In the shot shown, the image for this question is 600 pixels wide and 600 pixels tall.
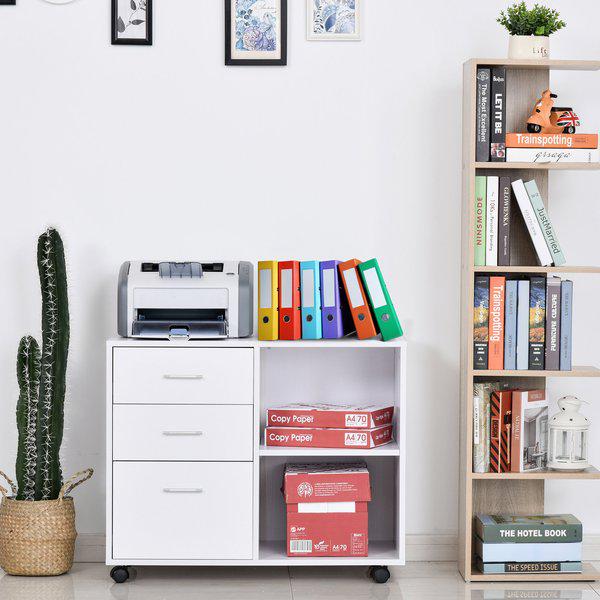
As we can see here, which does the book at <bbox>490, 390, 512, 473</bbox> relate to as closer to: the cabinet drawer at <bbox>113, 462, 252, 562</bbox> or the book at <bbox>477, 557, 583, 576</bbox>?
the book at <bbox>477, 557, 583, 576</bbox>

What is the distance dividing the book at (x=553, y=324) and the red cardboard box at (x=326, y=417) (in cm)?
59

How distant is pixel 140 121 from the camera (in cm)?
331

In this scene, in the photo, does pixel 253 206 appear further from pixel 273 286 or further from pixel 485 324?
pixel 485 324

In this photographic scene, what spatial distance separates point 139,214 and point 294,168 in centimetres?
58

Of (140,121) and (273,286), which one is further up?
(140,121)

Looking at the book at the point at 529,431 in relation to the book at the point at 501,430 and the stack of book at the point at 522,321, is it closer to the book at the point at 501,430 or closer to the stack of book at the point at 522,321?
the book at the point at 501,430

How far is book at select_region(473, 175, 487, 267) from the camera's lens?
10.1 ft

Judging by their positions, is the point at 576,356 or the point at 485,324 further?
the point at 576,356

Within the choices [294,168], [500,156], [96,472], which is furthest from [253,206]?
[96,472]

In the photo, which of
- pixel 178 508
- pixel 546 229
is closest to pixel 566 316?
pixel 546 229

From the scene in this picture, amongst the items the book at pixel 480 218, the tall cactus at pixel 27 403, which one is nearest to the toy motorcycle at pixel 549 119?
the book at pixel 480 218

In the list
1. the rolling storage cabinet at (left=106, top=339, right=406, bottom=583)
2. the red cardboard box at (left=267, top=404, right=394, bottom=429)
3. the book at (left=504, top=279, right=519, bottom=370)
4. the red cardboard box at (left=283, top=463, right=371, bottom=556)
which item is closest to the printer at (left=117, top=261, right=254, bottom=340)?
the rolling storage cabinet at (left=106, top=339, right=406, bottom=583)

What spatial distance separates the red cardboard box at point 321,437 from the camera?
10.2ft

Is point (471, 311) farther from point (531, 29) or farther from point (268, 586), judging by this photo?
point (268, 586)
